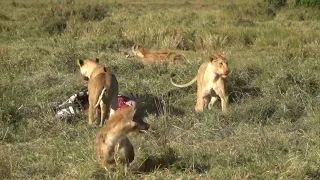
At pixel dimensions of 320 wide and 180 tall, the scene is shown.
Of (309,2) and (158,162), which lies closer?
→ (158,162)

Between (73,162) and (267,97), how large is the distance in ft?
13.0

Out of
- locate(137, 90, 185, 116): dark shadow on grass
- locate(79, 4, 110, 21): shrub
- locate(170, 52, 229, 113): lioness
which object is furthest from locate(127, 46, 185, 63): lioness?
locate(79, 4, 110, 21): shrub

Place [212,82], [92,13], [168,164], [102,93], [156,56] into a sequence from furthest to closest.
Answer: [92,13] < [156,56] < [212,82] < [102,93] < [168,164]

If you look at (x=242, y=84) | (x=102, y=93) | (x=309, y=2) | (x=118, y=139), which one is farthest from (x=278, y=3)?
(x=118, y=139)

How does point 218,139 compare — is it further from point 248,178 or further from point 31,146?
point 31,146

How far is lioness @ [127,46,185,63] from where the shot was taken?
509 inches

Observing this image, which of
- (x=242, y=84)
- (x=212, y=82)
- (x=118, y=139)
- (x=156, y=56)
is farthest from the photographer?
(x=156, y=56)

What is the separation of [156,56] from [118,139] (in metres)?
8.41

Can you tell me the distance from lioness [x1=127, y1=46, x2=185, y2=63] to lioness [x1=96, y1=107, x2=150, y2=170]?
7359 mm

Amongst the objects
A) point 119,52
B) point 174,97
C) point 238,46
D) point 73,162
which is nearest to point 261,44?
point 238,46

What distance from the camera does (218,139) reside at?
271 inches

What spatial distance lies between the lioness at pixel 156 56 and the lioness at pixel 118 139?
736cm

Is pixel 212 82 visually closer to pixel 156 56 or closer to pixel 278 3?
pixel 156 56

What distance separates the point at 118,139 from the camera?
17.3ft
